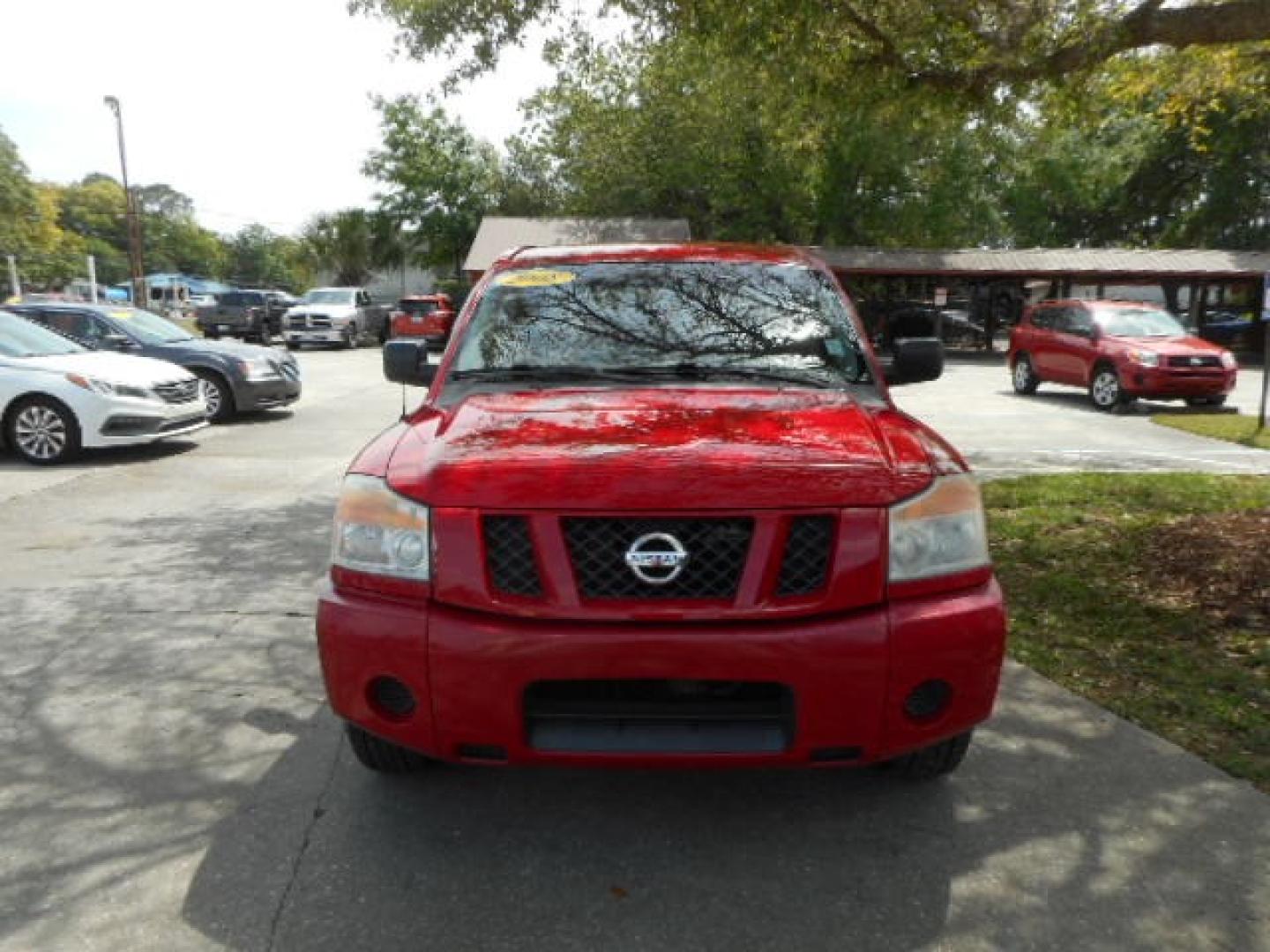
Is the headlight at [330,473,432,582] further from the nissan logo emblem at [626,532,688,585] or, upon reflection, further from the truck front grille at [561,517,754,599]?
the nissan logo emblem at [626,532,688,585]

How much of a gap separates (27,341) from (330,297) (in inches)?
927

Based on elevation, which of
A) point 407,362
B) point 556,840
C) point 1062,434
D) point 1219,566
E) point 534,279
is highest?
point 534,279

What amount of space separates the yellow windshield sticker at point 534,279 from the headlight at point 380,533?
1.60 metres

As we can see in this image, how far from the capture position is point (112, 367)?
1009 centimetres

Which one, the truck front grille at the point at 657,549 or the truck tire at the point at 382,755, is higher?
the truck front grille at the point at 657,549

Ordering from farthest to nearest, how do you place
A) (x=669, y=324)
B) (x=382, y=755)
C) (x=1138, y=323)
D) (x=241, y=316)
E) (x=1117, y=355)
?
(x=241, y=316), (x=1138, y=323), (x=1117, y=355), (x=669, y=324), (x=382, y=755)

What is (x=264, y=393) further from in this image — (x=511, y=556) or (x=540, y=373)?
(x=511, y=556)

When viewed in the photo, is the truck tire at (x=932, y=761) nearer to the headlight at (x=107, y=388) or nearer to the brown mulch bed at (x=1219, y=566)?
the brown mulch bed at (x=1219, y=566)

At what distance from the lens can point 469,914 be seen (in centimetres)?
253

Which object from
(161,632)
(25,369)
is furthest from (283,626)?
(25,369)

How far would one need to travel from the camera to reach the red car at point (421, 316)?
30.4 m

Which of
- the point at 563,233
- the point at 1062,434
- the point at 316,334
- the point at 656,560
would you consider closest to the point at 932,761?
the point at 656,560

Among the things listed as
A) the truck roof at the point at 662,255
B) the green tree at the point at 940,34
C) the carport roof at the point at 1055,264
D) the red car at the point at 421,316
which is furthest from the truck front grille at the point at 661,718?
the carport roof at the point at 1055,264

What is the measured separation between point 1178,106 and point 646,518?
9.22 m
